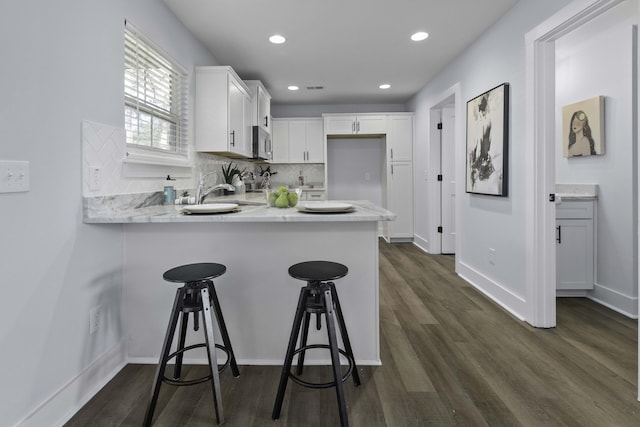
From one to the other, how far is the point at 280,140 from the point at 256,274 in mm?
4231

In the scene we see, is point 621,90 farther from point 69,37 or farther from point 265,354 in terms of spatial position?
point 69,37

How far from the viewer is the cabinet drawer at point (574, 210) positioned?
10.0 ft

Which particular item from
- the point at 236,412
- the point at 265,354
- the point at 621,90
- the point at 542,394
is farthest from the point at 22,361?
the point at 621,90

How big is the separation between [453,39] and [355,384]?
125 inches

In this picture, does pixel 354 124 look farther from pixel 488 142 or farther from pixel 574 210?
pixel 574 210

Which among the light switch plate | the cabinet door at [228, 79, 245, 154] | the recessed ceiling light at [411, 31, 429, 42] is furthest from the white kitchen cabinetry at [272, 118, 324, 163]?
the light switch plate

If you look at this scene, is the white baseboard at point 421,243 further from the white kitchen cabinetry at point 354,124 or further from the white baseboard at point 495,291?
the white kitchen cabinetry at point 354,124

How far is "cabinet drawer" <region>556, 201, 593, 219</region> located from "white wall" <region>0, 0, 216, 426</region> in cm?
337

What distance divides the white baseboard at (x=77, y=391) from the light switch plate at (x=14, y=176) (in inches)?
35.8

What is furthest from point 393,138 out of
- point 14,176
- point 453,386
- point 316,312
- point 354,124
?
point 14,176

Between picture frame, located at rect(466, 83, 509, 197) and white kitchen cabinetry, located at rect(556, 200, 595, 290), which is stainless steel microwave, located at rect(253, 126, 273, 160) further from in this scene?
white kitchen cabinetry, located at rect(556, 200, 595, 290)

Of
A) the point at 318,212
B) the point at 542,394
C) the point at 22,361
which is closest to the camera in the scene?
the point at 22,361

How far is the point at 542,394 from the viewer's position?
1.75 meters

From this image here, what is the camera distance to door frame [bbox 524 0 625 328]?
251 cm
